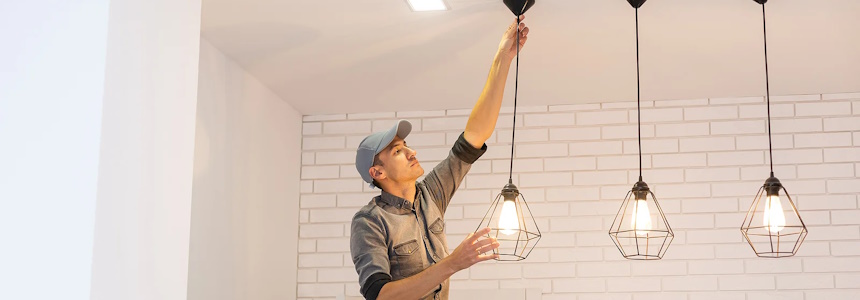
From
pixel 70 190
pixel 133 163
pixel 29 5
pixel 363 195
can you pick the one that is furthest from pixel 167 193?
pixel 363 195

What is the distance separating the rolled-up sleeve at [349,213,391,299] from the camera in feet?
9.84

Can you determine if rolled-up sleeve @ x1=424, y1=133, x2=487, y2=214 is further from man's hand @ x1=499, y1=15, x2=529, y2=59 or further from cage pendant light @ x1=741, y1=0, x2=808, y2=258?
cage pendant light @ x1=741, y1=0, x2=808, y2=258

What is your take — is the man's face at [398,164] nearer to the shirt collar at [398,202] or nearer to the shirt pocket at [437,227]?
the shirt collar at [398,202]

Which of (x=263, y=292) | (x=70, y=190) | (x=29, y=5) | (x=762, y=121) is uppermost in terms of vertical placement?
(x=762, y=121)

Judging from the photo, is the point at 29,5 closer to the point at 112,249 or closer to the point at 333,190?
the point at 112,249

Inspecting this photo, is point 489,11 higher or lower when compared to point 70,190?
higher

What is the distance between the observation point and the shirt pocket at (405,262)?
314cm

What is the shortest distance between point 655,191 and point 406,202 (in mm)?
2261

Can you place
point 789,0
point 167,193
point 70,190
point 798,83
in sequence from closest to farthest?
point 70,190
point 167,193
point 789,0
point 798,83

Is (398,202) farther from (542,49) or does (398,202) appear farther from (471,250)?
(542,49)

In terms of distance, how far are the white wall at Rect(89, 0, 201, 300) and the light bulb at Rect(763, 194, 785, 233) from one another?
2155mm

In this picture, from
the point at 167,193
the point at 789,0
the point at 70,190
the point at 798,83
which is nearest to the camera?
the point at 70,190

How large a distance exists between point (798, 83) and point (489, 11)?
204cm

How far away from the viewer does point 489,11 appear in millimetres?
3691
